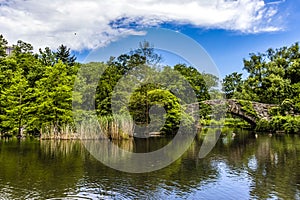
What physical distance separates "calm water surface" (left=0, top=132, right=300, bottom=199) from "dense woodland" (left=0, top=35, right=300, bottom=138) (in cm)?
764

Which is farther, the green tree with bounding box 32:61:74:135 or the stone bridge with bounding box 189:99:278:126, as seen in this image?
the stone bridge with bounding box 189:99:278:126

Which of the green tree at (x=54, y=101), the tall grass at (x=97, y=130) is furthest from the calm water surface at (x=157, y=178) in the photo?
the green tree at (x=54, y=101)

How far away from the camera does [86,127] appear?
17391 millimetres

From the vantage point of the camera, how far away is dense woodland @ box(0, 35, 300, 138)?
1958 centimetres

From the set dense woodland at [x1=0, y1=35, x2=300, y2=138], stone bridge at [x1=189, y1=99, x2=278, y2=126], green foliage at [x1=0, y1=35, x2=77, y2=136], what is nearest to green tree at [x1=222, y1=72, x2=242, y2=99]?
dense woodland at [x1=0, y1=35, x2=300, y2=138]

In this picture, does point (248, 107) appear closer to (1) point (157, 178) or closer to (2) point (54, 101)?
(2) point (54, 101)

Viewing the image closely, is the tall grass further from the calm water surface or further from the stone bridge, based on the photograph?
the stone bridge

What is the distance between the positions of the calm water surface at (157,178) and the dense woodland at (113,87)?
301 inches

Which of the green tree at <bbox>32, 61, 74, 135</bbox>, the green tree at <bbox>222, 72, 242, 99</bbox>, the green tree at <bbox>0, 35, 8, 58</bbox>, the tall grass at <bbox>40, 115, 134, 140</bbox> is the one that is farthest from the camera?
the green tree at <bbox>222, 72, 242, 99</bbox>

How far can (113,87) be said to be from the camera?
2408cm

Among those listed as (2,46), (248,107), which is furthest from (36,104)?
(248,107)

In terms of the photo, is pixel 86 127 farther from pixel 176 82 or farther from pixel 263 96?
pixel 263 96

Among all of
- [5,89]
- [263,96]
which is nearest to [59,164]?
[5,89]

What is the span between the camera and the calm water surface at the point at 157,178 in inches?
267
